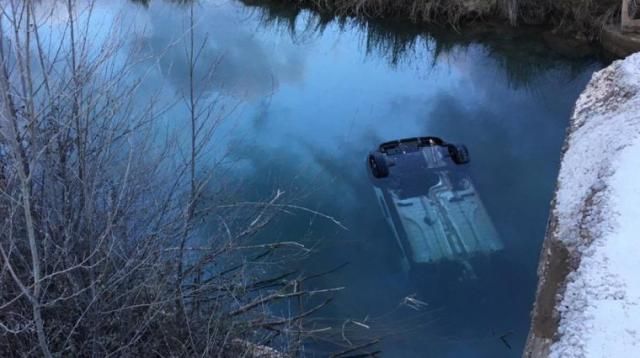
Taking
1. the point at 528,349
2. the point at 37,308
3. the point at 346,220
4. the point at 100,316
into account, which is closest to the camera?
the point at 37,308

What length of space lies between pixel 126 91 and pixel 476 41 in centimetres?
650

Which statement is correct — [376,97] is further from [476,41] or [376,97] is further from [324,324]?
[324,324]

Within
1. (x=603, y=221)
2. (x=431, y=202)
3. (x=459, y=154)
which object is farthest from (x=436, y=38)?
(x=603, y=221)

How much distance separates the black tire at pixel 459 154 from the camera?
242 inches

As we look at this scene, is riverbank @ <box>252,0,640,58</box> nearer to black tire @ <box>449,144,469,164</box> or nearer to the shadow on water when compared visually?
the shadow on water

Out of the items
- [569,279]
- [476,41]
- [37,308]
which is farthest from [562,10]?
[37,308]

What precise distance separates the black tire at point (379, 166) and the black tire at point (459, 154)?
0.61m

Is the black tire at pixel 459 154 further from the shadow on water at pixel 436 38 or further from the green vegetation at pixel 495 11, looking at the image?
the green vegetation at pixel 495 11

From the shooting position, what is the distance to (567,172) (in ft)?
11.1

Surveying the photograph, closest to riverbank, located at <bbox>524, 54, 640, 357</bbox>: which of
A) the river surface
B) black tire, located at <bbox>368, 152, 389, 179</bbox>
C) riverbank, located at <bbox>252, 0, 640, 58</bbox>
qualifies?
the river surface

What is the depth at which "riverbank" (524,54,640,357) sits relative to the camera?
2.38 meters

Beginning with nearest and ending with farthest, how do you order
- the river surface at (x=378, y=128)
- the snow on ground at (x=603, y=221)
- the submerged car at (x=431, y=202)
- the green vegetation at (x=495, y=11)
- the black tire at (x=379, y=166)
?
the snow on ground at (x=603, y=221) < the river surface at (x=378, y=128) < the submerged car at (x=431, y=202) < the black tire at (x=379, y=166) < the green vegetation at (x=495, y=11)

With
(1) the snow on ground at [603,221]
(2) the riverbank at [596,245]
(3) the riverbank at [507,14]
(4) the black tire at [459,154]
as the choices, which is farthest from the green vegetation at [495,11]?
(2) the riverbank at [596,245]

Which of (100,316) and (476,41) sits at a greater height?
(100,316)
